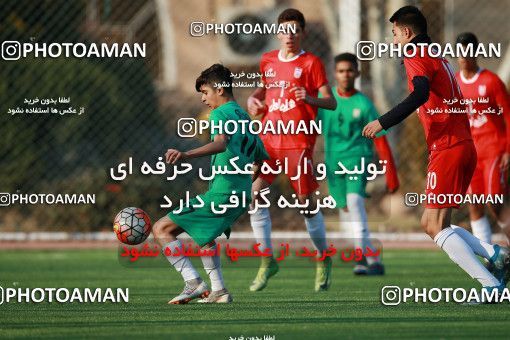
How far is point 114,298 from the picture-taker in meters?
9.05

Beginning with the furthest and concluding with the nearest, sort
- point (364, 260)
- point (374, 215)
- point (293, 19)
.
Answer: point (374, 215) < point (364, 260) < point (293, 19)

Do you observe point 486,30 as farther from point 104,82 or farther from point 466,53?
point 466,53

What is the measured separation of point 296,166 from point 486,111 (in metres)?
2.12

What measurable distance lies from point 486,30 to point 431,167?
14262 millimetres

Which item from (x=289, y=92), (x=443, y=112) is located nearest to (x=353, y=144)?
(x=289, y=92)

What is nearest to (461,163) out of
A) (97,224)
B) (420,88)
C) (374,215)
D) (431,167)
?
(431,167)

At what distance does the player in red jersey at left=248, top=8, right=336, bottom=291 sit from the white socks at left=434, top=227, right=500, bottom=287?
2.20 meters

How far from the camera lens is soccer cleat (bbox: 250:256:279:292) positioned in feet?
32.5

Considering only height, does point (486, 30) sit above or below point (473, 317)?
above

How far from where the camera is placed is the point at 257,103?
10.3m
